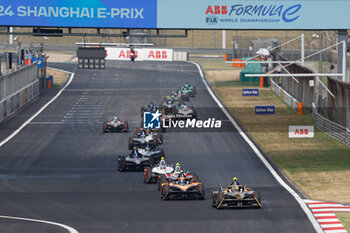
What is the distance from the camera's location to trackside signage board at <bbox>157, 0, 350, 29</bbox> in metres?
40.7

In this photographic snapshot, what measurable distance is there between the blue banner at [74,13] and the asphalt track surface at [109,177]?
7.62 meters

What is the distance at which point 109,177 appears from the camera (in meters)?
38.6

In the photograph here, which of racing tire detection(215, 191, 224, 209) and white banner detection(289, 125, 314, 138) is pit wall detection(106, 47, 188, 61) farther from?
racing tire detection(215, 191, 224, 209)

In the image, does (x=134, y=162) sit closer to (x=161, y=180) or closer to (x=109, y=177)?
(x=109, y=177)

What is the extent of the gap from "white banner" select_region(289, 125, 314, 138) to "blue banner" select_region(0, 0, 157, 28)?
1695 centimetres

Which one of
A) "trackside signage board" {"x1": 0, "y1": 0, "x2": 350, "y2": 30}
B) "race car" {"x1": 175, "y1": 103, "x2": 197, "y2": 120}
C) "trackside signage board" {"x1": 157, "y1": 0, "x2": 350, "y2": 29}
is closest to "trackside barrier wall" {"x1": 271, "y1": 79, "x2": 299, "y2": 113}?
"race car" {"x1": 175, "y1": 103, "x2": 197, "y2": 120}

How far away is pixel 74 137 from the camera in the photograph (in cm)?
5369

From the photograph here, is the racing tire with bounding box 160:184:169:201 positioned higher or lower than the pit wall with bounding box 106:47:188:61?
lower

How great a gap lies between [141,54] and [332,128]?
4177 centimetres

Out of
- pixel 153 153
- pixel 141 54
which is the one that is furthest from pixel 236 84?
pixel 153 153

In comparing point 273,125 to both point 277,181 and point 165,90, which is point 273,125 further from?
point 165,90

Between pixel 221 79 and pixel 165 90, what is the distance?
12450 millimetres

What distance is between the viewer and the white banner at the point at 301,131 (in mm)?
53219

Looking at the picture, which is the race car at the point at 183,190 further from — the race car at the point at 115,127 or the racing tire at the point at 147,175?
the race car at the point at 115,127
